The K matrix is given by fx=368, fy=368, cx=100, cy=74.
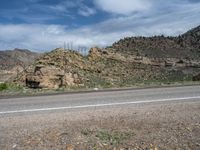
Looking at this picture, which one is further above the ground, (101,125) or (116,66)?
(116,66)

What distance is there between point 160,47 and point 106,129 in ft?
184

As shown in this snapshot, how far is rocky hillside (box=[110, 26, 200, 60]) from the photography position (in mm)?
59312

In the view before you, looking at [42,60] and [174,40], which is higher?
[174,40]

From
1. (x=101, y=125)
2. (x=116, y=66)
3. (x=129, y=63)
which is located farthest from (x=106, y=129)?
(x=129, y=63)

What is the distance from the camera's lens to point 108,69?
4881cm

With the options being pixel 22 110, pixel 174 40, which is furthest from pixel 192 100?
pixel 174 40

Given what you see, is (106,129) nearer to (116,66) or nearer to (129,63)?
(116,66)

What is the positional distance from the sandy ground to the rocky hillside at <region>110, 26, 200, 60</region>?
160ft

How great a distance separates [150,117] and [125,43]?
5586 cm

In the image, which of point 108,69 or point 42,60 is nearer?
point 42,60

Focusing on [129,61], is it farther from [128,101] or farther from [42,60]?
[128,101]

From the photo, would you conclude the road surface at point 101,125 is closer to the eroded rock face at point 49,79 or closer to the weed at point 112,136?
the weed at point 112,136

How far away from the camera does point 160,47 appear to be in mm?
61781

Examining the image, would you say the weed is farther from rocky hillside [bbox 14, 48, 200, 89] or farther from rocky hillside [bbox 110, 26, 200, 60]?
rocky hillside [bbox 110, 26, 200, 60]
